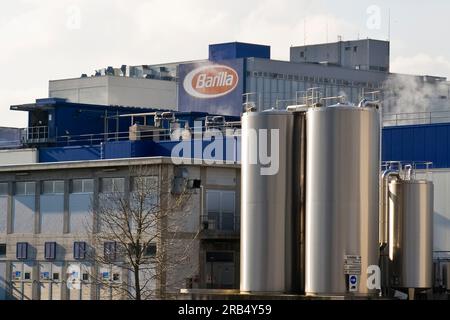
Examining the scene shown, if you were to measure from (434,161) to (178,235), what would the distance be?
47.5ft

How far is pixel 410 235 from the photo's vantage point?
5250cm

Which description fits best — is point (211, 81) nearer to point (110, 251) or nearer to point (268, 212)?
point (110, 251)

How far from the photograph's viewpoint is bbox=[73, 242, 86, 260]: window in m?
61.3

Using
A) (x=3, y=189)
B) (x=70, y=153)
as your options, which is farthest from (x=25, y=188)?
(x=70, y=153)

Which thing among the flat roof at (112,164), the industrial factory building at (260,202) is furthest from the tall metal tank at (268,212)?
the flat roof at (112,164)

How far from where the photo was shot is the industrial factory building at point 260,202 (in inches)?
1917

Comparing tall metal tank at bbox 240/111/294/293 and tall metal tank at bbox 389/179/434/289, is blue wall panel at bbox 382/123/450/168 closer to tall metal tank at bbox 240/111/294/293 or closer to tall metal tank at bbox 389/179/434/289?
tall metal tank at bbox 389/179/434/289

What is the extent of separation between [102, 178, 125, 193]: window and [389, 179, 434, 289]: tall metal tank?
13.3m

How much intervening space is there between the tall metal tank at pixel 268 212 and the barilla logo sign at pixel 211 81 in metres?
62.9

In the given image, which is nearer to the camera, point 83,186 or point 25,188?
point 83,186

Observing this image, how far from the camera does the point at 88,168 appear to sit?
61750mm

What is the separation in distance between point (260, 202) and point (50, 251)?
16.1 meters
